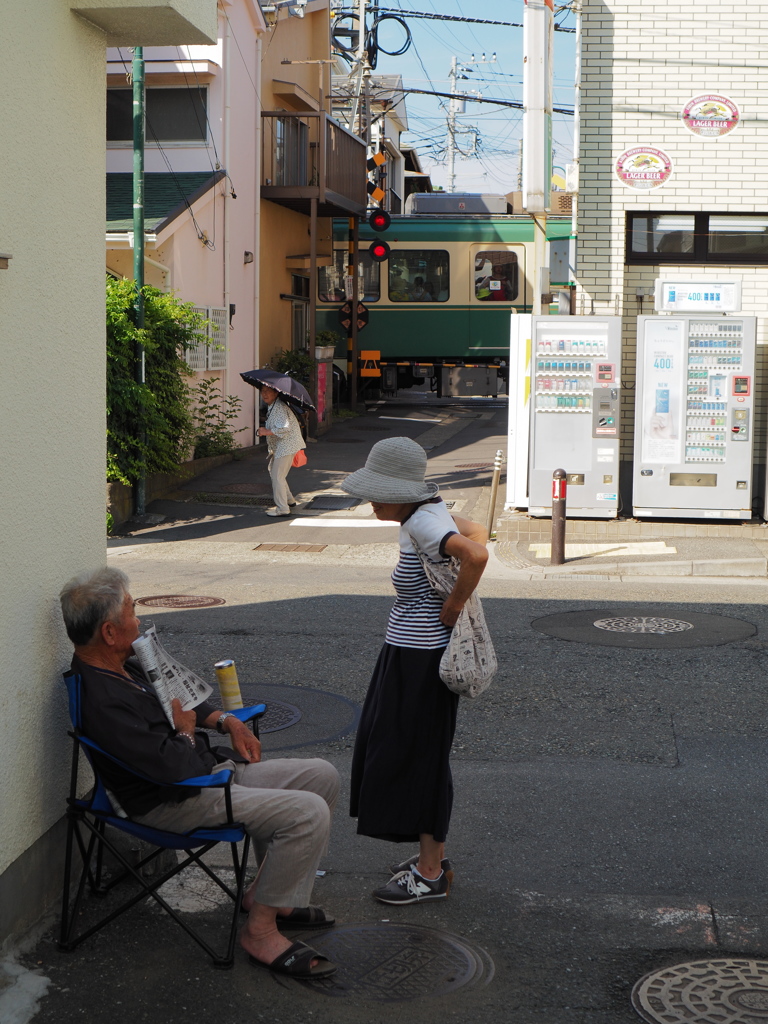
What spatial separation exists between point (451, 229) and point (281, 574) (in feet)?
56.0

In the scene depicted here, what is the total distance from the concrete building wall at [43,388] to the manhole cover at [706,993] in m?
2.03

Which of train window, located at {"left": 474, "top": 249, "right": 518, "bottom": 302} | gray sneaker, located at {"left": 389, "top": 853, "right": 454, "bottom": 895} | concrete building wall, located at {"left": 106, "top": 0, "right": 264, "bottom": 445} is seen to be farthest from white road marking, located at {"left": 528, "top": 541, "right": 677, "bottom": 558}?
train window, located at {"left": 474, "top": 249, "right": 518, "bottom": 302}

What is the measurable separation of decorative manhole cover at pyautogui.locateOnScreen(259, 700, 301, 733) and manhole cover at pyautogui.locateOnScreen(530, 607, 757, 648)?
2.43 m

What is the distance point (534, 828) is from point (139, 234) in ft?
34.7

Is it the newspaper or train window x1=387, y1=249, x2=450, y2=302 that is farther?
train window x1=387, y1=249, x2=450, y2=302

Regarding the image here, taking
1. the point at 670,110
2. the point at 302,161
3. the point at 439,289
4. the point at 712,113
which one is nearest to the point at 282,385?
the point at 670,110

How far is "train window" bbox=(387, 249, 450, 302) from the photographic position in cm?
2631

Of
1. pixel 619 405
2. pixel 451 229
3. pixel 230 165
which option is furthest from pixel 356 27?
pixel 619 405

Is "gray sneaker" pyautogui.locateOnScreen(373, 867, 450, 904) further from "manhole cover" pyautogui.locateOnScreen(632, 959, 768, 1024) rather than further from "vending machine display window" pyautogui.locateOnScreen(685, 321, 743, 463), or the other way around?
"vending machine display window" pyautogui.locateOnScreen(685, 321, 743, 463)

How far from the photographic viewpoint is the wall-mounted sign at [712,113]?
42.9ft

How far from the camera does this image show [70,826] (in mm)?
3768

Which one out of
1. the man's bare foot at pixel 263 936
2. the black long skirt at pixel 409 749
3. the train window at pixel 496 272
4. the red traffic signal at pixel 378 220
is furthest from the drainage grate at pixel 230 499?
the train window at pixel 496 272

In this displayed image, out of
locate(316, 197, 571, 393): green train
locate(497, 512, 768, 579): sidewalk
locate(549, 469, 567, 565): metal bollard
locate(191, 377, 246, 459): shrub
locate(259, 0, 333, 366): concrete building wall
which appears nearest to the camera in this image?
locate(497, 512, 768, 579): sidewalk

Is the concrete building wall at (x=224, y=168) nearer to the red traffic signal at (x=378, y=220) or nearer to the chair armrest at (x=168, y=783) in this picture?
the red traffic signal at (x=378, y=220)
